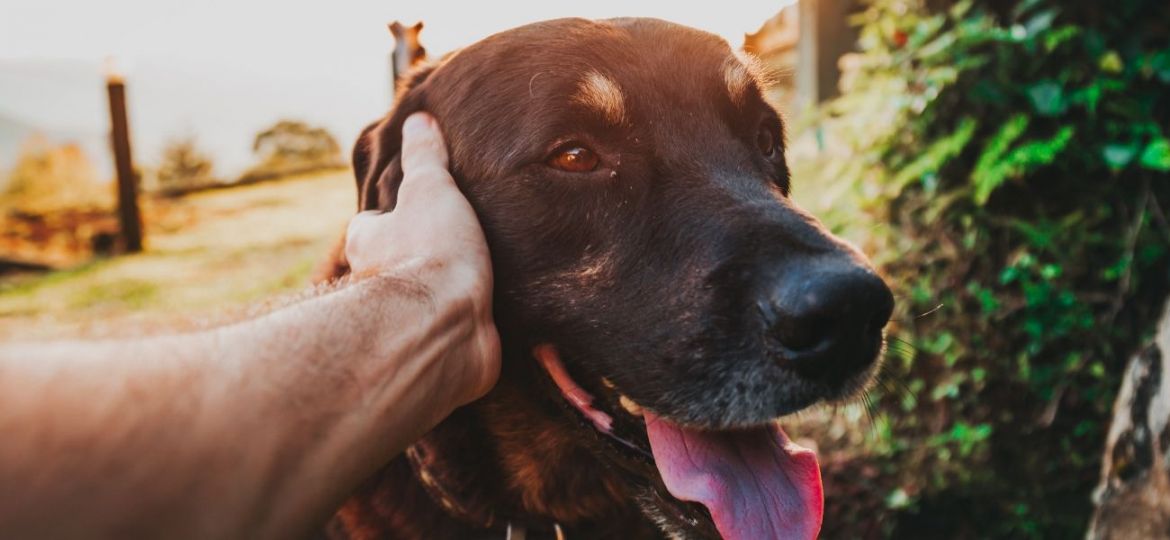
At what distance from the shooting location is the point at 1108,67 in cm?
372

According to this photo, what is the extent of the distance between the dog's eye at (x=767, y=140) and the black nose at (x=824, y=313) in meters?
1.08

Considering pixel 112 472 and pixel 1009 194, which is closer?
pixel 112 472

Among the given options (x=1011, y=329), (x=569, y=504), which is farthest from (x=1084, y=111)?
(x=569, y=504)

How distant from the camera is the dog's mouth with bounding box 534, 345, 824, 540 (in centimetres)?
226

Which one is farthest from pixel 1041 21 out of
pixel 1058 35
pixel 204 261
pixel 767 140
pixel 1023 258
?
pixel 204 261

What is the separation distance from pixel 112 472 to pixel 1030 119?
13.3 ft

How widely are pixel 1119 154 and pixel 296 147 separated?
657 inches

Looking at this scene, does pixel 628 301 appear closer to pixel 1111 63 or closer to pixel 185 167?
pixel 1111 63

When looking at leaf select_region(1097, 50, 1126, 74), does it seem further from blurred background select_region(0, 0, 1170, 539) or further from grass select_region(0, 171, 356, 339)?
grass select_region(0, 171, 356, 339)

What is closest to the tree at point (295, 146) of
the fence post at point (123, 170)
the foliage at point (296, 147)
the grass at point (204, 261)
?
the foliage at point (296, 147)

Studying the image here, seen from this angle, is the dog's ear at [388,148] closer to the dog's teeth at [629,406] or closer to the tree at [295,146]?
the dog's teeth at [629,406]

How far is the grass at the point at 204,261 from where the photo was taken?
29.2ft

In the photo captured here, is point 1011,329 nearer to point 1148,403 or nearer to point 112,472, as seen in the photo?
point 1148,403

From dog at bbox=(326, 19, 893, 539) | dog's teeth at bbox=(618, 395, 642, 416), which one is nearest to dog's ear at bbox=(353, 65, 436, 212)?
dog at bbox=(326, 19, 893, 539)
